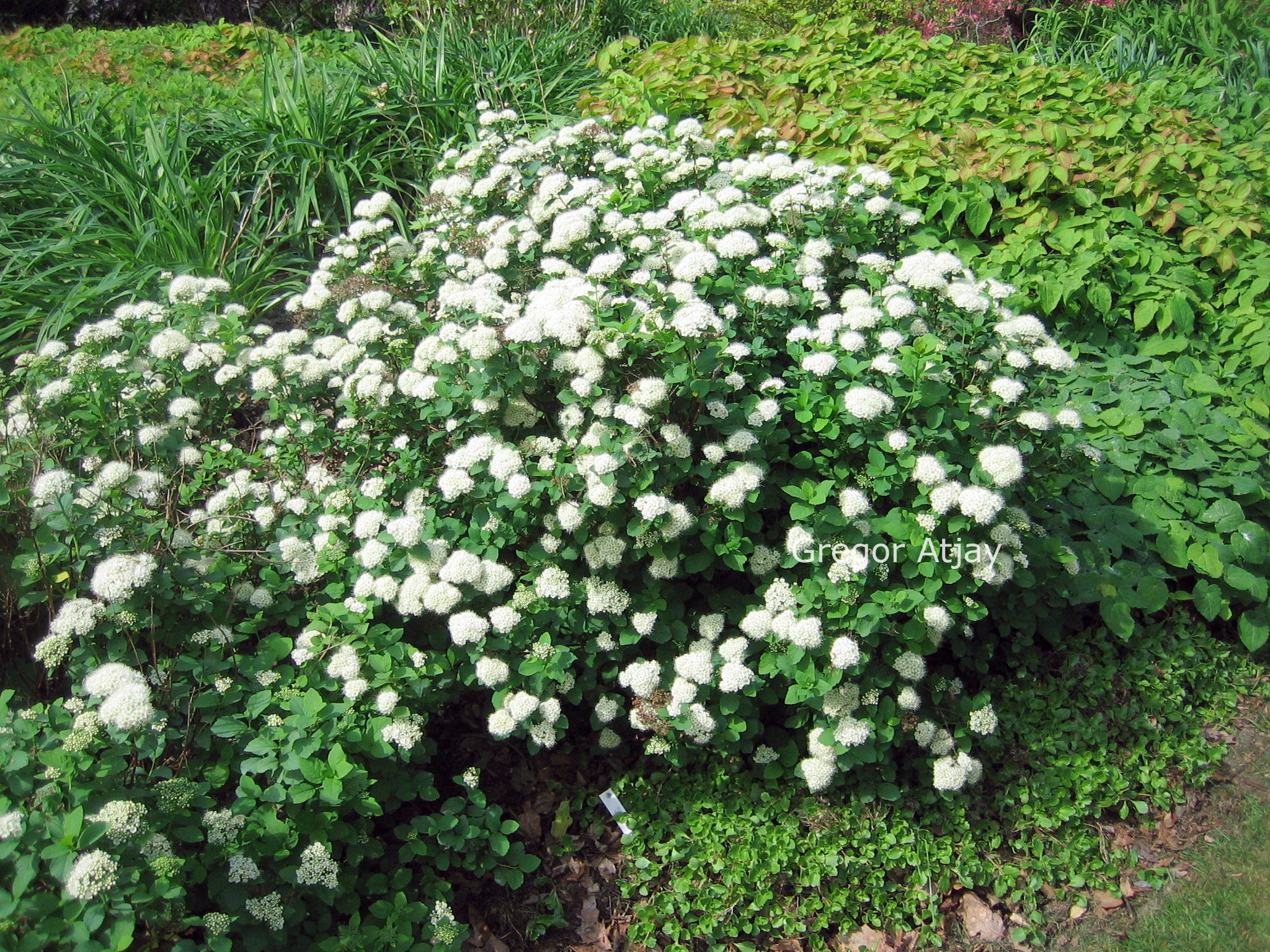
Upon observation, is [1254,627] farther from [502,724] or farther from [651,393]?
[502,724]

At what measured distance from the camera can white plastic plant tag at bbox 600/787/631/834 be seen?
9.67ft

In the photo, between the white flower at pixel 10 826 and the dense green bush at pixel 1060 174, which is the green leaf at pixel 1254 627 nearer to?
the dense green bush at pixel 1060 174

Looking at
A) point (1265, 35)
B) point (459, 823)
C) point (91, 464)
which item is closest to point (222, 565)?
point (91, 464)

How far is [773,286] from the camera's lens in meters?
3.01

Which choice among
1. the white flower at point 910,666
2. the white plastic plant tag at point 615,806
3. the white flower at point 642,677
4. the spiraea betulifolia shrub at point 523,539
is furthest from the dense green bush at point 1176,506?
the white plastic plant tag at point 615,806

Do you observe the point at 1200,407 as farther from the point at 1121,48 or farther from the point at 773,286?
the point at 1121,48

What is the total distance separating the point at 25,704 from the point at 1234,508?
4.30 meters

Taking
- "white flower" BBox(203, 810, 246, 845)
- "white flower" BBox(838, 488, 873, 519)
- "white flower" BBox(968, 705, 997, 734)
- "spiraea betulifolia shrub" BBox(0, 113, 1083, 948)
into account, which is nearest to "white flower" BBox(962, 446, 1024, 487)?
"spiraea betulifolia shrub" BBox(0, 113, 1083, 948)

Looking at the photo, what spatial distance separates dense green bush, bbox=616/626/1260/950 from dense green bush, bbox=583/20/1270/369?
1575 millimetres

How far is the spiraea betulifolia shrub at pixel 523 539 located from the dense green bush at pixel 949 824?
182 millimetres

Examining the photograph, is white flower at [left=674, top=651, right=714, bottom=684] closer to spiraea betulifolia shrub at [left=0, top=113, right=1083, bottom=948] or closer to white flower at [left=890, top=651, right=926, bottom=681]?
spiraea betulifolia shrub at [left=0, top=113, right=1083, bottom=948]

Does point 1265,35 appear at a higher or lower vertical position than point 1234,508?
higher

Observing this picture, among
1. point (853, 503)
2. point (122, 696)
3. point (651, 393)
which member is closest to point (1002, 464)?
point (853, 503)

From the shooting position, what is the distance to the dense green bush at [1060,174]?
3893 mm
